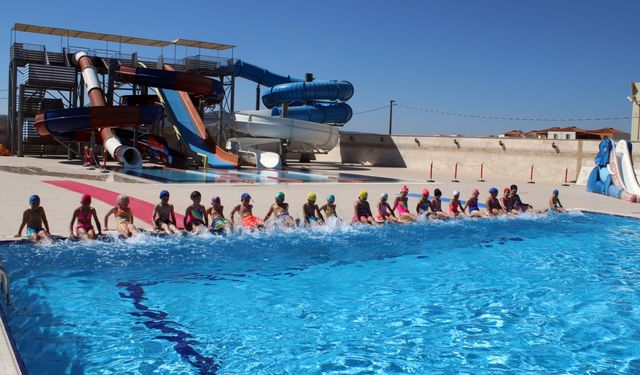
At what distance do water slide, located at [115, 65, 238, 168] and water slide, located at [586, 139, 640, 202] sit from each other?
13.2 metres

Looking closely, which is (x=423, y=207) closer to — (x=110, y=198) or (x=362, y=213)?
(x=362, y=213)

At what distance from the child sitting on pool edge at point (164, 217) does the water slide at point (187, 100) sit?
13688 mm

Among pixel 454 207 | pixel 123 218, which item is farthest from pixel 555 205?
pixel 123 218

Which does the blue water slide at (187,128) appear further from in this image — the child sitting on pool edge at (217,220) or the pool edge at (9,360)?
the pool edge at (9,360)

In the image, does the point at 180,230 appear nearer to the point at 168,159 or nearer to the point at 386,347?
the point at 386,347

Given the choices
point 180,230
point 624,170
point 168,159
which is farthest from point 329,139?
point 180,230

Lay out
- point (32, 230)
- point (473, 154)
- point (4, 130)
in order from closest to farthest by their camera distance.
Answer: point (32, 230), point (473, 154), point (4, 130)

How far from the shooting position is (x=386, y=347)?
520 cm

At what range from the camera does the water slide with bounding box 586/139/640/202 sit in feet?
57.6

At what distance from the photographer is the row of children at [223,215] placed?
8074 mm

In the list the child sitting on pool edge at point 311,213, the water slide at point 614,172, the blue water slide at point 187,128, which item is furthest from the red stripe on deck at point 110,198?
the water slide at point 614,172

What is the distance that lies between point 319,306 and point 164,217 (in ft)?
12.3

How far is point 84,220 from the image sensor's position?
823 cm

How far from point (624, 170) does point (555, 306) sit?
1340 centimetres
